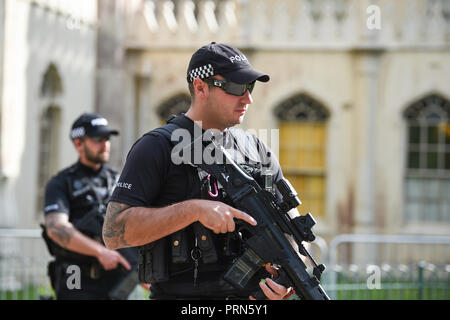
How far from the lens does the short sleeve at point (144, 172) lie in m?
4.08

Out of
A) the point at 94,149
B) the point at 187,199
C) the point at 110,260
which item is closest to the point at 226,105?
the point at 187,199

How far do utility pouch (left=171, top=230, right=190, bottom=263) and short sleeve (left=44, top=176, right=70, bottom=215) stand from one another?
232 centimetres

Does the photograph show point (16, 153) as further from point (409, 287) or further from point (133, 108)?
point (409, 287)

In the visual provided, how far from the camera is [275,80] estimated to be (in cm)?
1773

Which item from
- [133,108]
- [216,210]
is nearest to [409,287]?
[216,210]

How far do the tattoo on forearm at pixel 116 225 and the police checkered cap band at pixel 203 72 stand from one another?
73 cm

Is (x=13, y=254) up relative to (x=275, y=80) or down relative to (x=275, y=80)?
down

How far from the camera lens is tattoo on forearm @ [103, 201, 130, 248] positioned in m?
4.08

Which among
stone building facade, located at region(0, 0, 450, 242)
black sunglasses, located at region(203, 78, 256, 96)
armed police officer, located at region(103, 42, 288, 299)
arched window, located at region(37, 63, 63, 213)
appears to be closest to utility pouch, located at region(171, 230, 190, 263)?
armed police officer, located at region(103, 42, 288, 299)

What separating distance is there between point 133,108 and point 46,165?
2901 millimetres

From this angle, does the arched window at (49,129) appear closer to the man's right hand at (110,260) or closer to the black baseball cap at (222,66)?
the man's right hand at (110,260)

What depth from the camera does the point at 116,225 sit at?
161 inches

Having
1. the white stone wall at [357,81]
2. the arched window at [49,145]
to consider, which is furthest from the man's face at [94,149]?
the white stone wall at [357,81]

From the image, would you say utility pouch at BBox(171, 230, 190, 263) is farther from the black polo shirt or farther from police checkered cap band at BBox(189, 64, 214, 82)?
police checkered cap band at BBox(189, 64, 214, 82)
